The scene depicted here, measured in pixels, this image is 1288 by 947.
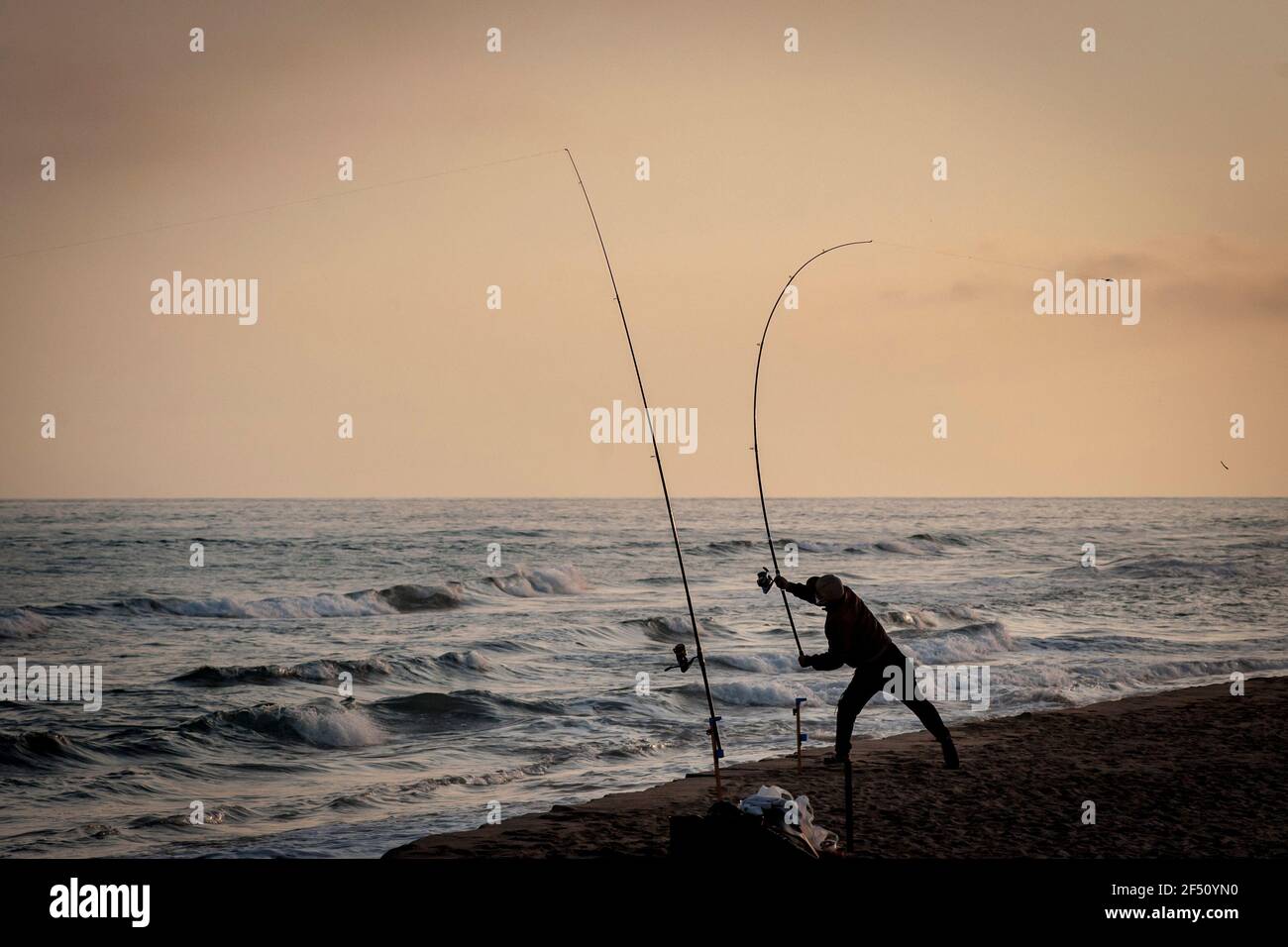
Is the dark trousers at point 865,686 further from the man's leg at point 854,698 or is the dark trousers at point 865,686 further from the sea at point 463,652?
the sea at point 463,652

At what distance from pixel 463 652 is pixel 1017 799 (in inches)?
467

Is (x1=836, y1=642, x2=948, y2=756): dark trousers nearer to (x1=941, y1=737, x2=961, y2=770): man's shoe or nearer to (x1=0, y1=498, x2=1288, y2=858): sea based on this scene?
(x1=941, y1=737, x2=961, y2=770): man's shoe

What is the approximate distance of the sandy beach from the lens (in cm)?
689

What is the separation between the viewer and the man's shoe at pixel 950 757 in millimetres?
8484

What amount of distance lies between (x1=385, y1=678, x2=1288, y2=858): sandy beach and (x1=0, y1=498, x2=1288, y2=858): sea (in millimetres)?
1008

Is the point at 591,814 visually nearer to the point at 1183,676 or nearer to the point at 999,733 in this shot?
the point at 999,733

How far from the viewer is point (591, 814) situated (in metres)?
7.97

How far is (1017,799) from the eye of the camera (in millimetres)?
7879

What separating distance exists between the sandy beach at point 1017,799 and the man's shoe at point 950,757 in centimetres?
7

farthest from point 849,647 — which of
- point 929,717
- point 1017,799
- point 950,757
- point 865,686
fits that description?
point 950,757

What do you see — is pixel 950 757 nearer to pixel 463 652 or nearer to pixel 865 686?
pixel 865 686

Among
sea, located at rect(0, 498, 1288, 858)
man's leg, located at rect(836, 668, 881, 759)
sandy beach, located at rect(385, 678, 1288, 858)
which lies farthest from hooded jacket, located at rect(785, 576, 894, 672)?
sea, located at rect(0, 498, 1288, 858)
